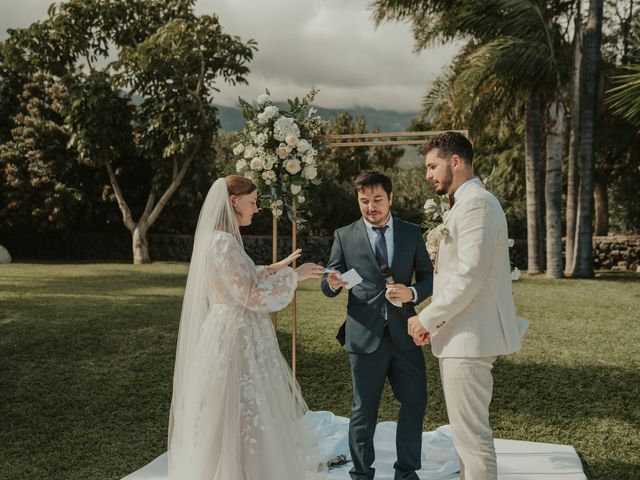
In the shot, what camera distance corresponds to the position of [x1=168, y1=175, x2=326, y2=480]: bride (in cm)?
382

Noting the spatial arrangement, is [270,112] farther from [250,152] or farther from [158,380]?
[158,380]

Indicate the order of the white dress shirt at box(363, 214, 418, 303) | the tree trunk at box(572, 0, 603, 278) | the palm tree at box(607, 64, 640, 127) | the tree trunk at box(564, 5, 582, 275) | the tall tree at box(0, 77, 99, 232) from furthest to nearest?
the tall tree at box(0, 77, 99, 232), the tree trunk at box(564, 5, 582, 275), the tree trunk at box(572, 0, 603, 278), the palm tree at box(607, 64, 640, 127), the white dress shirt at box(363, 214, 418, 303)

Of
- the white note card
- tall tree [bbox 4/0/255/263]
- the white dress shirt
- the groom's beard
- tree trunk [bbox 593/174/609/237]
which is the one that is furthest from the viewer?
tree trunk [bbox 593/174/609/237]

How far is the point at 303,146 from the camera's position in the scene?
479cm

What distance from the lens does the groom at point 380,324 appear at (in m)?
4.19

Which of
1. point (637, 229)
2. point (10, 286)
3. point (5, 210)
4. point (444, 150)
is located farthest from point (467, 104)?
point (5, 210)

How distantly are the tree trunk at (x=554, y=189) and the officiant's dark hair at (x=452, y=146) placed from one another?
1367 centimetres

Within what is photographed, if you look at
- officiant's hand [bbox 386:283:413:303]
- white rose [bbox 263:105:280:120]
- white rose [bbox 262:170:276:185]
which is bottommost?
officiant's hand [bbox 386:283:413:303]

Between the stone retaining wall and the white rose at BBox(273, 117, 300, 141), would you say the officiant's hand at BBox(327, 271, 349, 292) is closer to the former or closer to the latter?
the white rose at BBox(273, 117, 300, 141)

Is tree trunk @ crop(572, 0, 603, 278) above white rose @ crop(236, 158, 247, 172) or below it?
above

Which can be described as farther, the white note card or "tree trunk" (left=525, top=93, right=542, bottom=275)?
"tree trunk" (left=525, top=93, right=542, bottom=275)

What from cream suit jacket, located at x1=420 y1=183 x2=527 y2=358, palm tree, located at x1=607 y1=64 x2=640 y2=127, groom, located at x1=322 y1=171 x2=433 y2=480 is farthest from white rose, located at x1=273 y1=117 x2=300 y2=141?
palm tree, located at x1=607 y1=64 x2=640 y2=127

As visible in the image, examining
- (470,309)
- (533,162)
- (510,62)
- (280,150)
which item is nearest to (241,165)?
(280,150)

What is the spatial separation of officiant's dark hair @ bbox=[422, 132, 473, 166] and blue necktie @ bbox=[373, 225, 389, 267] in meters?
0.94
